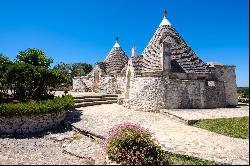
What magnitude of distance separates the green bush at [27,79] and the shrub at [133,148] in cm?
934

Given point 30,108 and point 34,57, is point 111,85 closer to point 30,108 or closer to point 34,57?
point 34,57

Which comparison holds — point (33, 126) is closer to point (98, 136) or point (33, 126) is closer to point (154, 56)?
point (98, 136)

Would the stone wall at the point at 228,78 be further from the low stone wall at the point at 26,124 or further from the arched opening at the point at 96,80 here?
the arched opening at the point at 96,80

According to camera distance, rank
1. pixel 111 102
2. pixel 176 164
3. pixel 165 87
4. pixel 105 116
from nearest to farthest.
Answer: pixel 176 164, pixel 105 116, pixel 165 87, pixel 111 102

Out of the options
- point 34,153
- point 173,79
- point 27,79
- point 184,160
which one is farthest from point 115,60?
point 184,160

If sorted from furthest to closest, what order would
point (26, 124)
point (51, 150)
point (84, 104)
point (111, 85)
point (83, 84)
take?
point (83, 84)
point (111, 85)
point (84, 104)
point (26, 124)
point (51, 150)

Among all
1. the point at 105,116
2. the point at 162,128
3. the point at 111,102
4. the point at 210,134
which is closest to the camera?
the point at 210,134

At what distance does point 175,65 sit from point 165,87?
238 centimetres

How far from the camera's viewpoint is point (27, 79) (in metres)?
17.4

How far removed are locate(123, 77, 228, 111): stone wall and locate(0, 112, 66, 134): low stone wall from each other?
553 centimetres

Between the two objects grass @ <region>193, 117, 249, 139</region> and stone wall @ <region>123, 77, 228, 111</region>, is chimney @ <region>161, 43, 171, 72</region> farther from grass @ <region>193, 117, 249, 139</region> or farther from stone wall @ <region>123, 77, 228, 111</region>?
grass @ <region>193, 117, 249, 139</region>

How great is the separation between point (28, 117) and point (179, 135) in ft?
23.9

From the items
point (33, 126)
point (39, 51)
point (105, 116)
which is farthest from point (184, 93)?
point (39, 51)

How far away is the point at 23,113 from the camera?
46.2ft
